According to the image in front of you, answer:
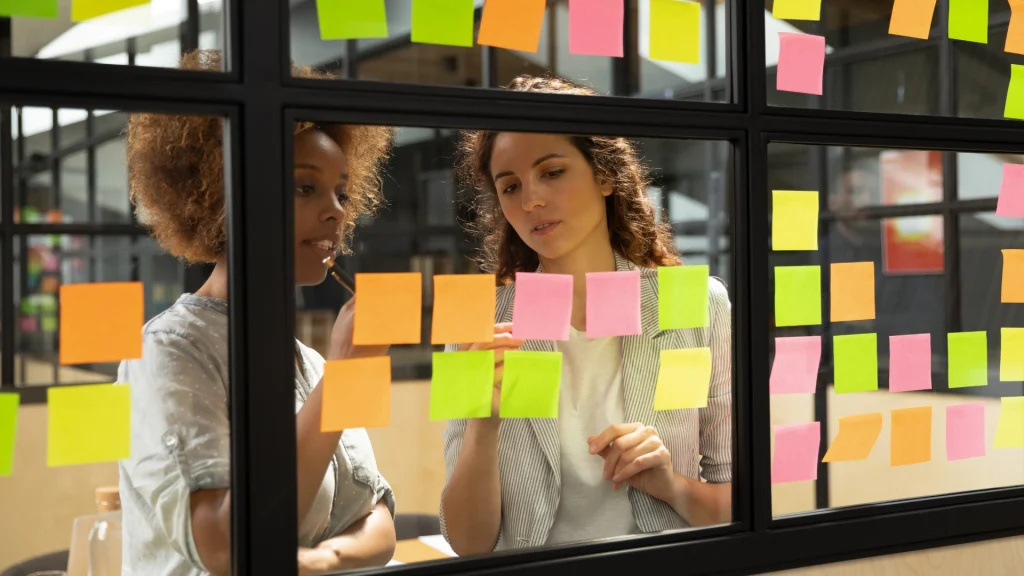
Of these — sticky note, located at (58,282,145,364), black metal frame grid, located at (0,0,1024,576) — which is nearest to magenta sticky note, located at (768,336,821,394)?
black metal frame grid, located at (0,0,1024,576)

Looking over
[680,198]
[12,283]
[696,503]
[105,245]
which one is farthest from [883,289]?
[12,283]

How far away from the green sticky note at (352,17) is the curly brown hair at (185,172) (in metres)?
0.16

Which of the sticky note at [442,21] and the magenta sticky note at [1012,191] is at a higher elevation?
the sticky note at [442,21]

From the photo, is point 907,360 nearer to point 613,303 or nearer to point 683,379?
point 683,379

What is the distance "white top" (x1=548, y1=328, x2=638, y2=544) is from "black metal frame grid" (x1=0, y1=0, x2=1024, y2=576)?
195 millimetres

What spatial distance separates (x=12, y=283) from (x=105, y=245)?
11.6 inches

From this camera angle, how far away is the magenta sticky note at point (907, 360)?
5.36 feet

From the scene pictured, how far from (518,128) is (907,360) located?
2.87 feet

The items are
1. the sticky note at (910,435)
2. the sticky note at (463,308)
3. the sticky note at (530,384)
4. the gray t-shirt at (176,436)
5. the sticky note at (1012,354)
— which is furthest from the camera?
the sticky note at (1012,354)

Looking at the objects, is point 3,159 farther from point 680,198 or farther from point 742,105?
point 680,198

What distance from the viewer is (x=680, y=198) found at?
445 cm

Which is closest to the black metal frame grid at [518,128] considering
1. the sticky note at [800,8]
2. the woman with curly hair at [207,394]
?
the woman with curly hair at [207,394]

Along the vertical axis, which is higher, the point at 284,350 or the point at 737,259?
the point at 737,259

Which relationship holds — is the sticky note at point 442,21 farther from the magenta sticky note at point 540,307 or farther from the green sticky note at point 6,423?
the green sticky note at point 6,423
